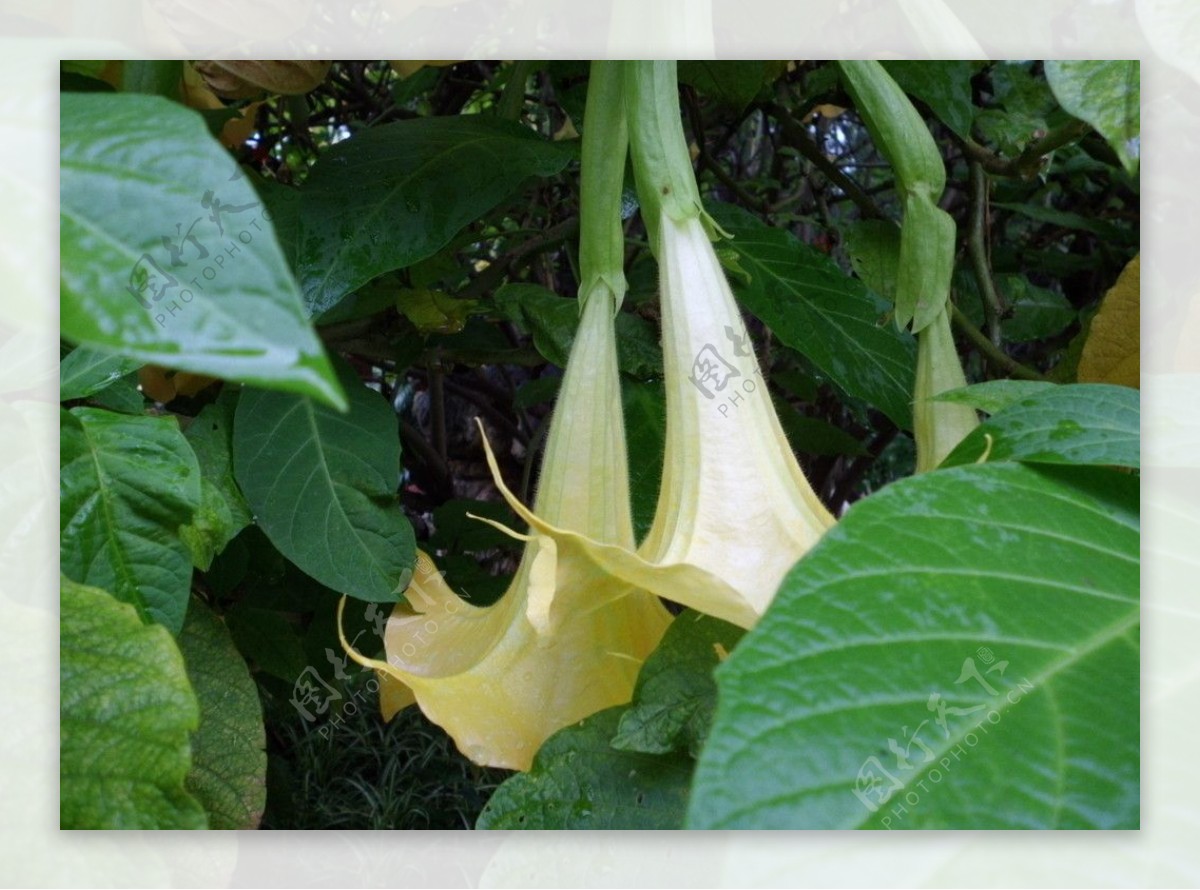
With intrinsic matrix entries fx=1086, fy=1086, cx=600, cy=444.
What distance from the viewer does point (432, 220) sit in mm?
584

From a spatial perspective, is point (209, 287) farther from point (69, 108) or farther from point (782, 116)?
point (782, 116)

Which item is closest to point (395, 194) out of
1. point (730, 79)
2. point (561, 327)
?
point (561, 327)

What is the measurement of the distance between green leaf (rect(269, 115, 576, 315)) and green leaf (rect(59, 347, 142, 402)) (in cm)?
9

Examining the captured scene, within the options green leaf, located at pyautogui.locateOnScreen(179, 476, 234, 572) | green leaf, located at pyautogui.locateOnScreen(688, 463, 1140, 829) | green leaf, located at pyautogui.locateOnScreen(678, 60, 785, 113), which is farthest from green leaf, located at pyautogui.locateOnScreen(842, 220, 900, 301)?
green leaf, located at pyautogui.locateOnScreen(179, 476, 234, 572)

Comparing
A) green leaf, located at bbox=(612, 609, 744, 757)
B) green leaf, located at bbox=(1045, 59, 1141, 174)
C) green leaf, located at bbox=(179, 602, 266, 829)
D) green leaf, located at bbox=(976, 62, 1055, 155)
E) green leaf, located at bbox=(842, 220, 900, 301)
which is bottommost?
green leaf, located at bbox=(179, 602, 266, 829)

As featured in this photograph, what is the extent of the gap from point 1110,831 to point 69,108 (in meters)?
0.44

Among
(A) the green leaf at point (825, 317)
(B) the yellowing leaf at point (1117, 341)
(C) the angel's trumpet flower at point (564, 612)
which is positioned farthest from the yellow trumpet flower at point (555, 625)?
(B) the yellowing leaf at point (1117, 341)

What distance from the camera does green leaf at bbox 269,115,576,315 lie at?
0.56 m

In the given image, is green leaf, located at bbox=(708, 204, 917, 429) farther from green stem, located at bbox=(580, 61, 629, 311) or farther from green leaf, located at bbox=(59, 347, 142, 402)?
green leaf, located at bbox=(59, 347, 142, 402)

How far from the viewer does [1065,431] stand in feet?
1.37

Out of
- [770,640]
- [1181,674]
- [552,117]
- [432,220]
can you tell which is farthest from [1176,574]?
[552,117]

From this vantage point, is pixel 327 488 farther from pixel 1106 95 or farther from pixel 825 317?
pixel 1106 95

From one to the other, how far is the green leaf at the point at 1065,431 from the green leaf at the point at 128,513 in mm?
341

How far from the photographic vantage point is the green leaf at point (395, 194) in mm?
562
